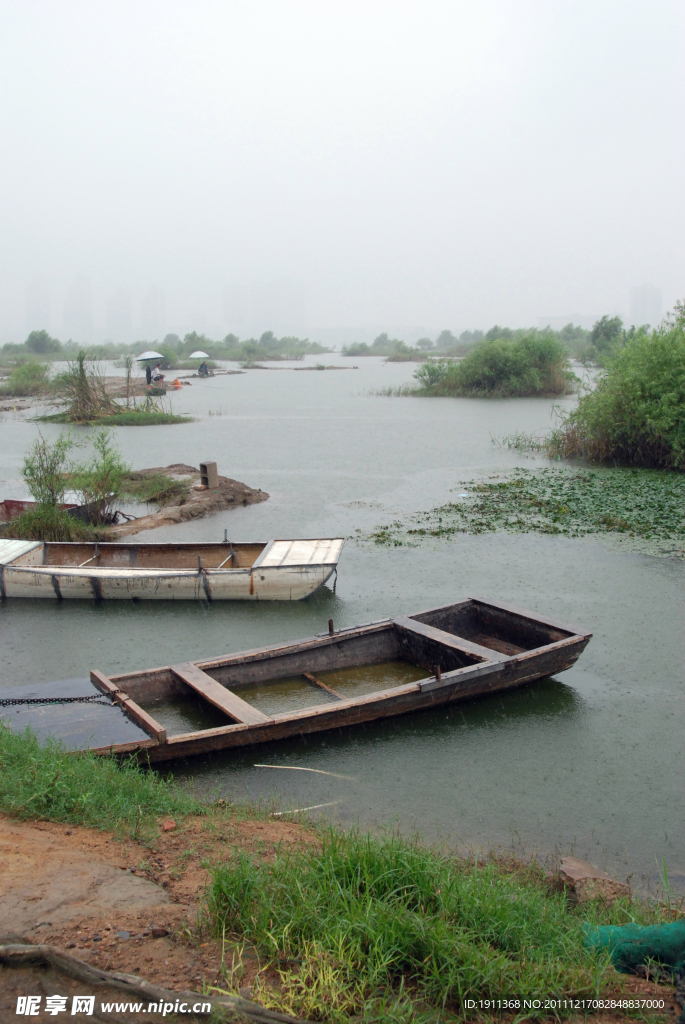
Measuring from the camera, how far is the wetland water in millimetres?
5094

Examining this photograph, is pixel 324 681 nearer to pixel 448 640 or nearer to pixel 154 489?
pixel 448 640

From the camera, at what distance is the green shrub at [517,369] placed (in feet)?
109

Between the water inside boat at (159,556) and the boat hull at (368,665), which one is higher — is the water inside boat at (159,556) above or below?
above

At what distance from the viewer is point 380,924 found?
2.90 m

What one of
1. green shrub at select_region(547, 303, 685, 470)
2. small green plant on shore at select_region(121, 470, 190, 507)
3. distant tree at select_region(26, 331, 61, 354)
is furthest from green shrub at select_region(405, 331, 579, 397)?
→ distant tree at select_region(26, 331, 61, 354)

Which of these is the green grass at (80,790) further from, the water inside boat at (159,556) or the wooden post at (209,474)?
the wooden post at (209,474)

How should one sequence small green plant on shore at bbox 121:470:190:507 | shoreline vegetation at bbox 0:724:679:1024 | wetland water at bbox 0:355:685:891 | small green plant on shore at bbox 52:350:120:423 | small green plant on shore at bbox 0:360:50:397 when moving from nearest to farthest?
1. shoreline vegetation at bbox 0:724:679:1024
2. wetland water at bbox 0:355:685:891
3. small green plant on shore at bbox 121:470:190:507
4. small green plant on shore at bbox 52:350:120:423
5. small green plant on shore at bbox 0:360:50:397

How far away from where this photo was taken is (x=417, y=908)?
316 centimetres

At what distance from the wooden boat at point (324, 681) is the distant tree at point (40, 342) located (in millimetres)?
76580

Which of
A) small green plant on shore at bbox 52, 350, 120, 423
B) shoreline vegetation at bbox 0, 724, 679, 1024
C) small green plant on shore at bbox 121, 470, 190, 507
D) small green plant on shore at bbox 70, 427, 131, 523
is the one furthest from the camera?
small green plant on shore at bbox 52, 350, 120, 423

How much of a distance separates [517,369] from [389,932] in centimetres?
3225

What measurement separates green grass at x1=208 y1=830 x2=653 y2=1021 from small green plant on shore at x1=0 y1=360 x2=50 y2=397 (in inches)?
1421

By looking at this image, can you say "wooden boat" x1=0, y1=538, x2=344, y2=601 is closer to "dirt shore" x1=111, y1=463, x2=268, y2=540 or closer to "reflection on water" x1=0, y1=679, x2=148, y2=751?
"dirt shore" x1=111, y1=463, x2=268, y2=540

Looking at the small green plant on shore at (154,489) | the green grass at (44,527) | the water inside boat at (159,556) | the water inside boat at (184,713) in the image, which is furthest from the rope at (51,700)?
the small green plant on shore at (154,489)
